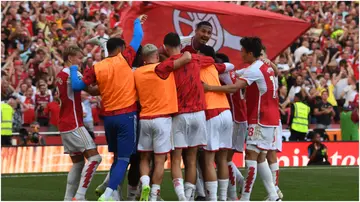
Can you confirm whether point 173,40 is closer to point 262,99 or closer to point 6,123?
point 262,99

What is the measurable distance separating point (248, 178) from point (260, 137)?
1.91 ft

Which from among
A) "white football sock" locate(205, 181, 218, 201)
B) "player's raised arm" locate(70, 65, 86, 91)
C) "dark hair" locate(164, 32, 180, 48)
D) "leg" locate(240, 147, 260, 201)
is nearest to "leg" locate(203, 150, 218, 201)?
"white football sock" locate(205, 181, 218, 201)

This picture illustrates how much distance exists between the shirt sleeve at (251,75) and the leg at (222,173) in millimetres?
1018

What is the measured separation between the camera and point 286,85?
27969 millimetres

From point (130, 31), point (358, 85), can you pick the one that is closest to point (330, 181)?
point (130, 31)

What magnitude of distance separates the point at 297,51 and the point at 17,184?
14.1m

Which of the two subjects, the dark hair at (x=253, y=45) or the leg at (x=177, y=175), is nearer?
the leg at (x=177, y=175)

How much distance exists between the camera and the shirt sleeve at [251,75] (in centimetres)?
1390

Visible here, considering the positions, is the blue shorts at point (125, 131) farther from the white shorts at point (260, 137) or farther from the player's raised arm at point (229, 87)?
the white shorts at point (260, 137)

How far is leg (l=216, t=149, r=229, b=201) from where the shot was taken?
1402 cm

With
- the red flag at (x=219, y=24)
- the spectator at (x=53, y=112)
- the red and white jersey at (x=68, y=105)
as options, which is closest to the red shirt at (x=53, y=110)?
the spectator at (x=53, y=112)

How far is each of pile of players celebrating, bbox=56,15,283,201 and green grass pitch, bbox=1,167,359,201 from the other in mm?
1226

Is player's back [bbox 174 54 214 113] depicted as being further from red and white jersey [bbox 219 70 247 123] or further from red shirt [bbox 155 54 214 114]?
red and white jersey [bbox 219 70 247 123]

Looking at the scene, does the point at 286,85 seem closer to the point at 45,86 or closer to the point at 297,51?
the point at 297,51
